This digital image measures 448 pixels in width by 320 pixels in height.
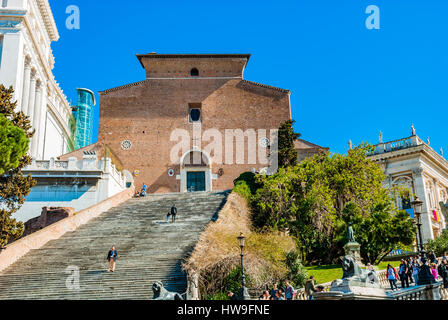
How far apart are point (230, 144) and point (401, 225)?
63.5 ft

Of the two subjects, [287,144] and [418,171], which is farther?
[418,171]

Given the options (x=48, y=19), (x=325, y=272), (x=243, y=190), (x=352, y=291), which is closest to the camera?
(x=352, y=291)

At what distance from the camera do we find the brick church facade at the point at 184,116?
38.7 m

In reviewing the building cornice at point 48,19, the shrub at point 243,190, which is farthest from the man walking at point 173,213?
the building cornice at point 48,19

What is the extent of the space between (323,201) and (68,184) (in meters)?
14.5

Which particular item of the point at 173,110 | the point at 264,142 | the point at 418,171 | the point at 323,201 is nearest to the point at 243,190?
the point at 323,201

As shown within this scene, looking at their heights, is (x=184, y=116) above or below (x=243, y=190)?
above

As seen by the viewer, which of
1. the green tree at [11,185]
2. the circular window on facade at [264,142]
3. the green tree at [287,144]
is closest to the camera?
the green tree at [11,185]

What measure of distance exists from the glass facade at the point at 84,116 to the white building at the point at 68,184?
47.9m

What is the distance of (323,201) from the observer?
2464 cm

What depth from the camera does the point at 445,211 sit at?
Answer: 132 ft

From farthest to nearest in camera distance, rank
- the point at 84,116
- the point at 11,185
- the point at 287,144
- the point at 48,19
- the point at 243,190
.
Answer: the point at 84,116 → the point at 48,19 → the point at 287,144 → the point at 243,190 → the point at 11,185

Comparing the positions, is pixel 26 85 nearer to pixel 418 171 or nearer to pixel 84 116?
pixel 418 171

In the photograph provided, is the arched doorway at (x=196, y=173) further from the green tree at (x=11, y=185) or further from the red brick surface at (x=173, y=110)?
the green tree at (x=11, y=185)
